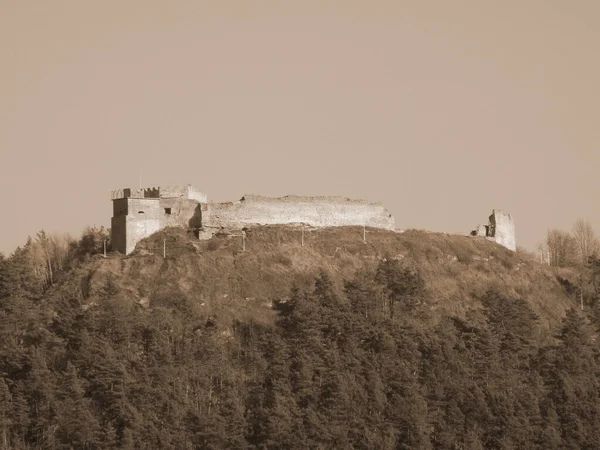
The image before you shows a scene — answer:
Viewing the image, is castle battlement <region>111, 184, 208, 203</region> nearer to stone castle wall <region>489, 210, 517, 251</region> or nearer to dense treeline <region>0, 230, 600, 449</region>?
dense treeline <region>0, 230, 600, 449</region>

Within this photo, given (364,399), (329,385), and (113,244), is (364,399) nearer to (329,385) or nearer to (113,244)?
(329,385)

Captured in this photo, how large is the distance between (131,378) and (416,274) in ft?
59.9

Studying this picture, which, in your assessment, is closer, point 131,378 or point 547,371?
point 131,378

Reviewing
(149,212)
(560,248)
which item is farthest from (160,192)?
(560,248)

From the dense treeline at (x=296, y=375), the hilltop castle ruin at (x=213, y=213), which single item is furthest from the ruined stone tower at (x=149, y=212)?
the dense treeline at (x=296, y=375)

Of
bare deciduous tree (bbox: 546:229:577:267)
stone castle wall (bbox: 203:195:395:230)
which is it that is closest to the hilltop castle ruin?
stone castle wall (bbox: 203:195:395:230)

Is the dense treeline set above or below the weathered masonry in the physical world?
below

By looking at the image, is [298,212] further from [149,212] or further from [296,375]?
[296,375]

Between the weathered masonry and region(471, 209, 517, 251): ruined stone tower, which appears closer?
the weathered masonry

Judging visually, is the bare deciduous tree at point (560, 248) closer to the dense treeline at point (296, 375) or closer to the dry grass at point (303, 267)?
the dry grass at point (303, 267)

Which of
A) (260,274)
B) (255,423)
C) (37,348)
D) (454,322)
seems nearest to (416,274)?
(454,322)

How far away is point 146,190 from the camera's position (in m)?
71.3

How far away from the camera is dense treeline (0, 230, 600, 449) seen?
185ft

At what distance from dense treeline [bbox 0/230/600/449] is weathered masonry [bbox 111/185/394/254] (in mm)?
5404
